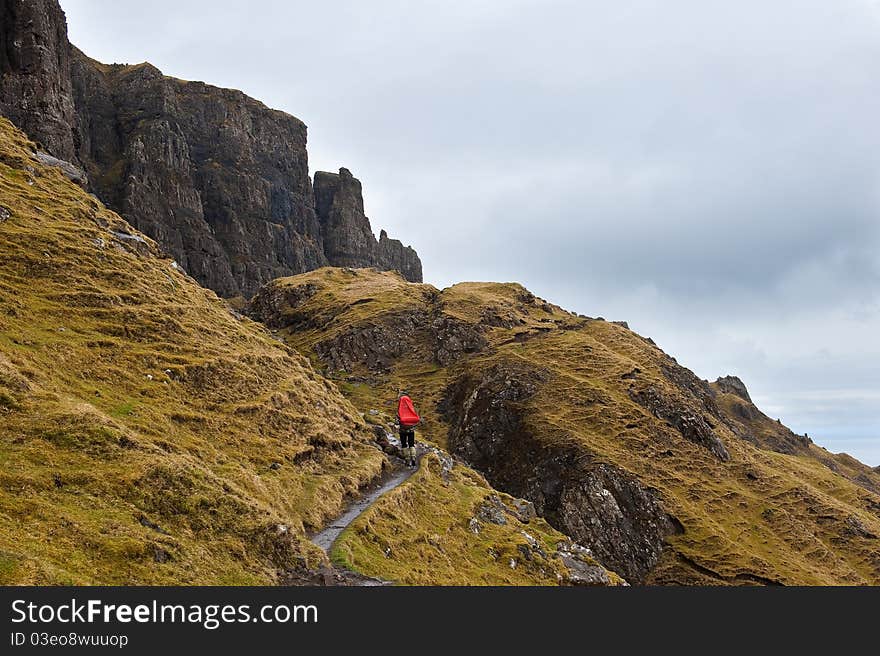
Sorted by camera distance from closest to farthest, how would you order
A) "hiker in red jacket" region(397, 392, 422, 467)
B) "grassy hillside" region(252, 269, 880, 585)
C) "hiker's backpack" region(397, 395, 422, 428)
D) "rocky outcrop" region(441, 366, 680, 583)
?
"hiker's backpack" region(397, 395, 422, 428)
"hiker in red jacket" region(397, 392, 422, 467)
"rocky outcrop" region(441, 366, 680, 583)
"grassy hillside" region(252, 269, 880, 585)

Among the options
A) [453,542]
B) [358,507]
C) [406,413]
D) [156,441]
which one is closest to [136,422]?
[156,441]

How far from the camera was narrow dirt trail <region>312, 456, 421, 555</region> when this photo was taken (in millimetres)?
27548

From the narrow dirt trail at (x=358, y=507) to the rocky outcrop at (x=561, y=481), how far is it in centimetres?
3386

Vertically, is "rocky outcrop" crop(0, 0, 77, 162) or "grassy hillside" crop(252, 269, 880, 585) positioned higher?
"rocky outcrop" crop(0, 0, 77, 162)

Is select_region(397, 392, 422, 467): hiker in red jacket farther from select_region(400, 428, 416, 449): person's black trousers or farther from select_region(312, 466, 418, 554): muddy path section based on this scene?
select_region(312, 466, 418, 554): muddy path section

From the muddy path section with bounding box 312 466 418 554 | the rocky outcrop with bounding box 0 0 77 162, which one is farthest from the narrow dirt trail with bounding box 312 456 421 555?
the rocky outcrop with bounding box 0 0 77 162

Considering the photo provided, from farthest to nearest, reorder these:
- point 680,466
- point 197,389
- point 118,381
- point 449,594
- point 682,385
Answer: point 682,385, point 680,466, point 197,389, point 118,381, point 449,594

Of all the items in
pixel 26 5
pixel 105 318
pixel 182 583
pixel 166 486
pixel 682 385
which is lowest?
pixel 182 583

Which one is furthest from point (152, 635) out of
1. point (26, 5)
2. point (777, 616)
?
point (26, 5)

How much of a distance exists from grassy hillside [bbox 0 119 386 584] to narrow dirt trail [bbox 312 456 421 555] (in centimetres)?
78

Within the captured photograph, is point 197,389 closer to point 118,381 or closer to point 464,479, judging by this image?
point 118,381

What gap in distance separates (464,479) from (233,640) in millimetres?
40252

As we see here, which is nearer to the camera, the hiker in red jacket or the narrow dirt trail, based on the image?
the narrow dirt trail

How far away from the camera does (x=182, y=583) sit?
17.9 m
